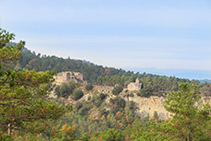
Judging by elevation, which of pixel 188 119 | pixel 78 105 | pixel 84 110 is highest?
pixel 188 119

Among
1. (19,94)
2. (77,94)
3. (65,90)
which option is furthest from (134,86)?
(19,94)

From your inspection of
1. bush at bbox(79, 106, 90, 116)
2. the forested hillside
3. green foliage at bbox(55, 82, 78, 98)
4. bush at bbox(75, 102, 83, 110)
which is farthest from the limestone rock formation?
green foliage at bbox(55, 82, 78, 98)

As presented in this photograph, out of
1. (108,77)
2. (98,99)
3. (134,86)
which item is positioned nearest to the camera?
(134,86)

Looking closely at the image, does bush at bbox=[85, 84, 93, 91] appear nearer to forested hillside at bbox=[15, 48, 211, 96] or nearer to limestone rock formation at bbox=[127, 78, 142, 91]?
forested hillside at bbox=[15, 48, 211, 96]

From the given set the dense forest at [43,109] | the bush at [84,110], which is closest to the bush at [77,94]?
the bush at [84,110]

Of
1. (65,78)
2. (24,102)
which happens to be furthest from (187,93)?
(65,78)

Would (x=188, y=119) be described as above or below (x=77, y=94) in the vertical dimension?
above

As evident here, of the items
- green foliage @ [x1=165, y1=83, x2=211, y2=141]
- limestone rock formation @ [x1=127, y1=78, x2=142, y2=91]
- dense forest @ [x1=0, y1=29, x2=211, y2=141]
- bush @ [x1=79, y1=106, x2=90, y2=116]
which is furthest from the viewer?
limestone rock formation @ [x1=127, y1=78, x2=142, y2=91]

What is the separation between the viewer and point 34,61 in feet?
396

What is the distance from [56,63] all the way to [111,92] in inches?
2458

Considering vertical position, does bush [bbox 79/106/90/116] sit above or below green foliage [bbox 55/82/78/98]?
below

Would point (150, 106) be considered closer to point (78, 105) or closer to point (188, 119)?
point (78, 105)

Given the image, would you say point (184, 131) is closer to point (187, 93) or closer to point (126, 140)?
point (187, 93)

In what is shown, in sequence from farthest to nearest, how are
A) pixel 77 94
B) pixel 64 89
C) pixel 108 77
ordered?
1. pixel 108 77
2. pixel 64 89
3. pixel 77 94
